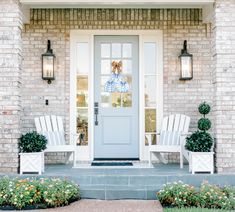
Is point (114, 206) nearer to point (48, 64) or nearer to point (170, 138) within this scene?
point (170, 138)

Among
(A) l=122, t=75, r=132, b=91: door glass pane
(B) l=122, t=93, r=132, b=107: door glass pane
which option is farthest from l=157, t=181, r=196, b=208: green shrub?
(A) l=122, t=75, r=132, b=91: door glass pane

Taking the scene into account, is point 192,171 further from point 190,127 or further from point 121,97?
point 121,97

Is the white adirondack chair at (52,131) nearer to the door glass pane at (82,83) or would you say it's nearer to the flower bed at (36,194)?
the door glass pane at (82,83)

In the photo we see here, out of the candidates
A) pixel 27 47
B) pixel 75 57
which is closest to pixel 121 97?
pixel 75 57

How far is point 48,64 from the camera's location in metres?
7.05

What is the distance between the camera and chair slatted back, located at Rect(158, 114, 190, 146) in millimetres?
6782

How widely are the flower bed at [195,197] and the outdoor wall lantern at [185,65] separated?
2.53 m

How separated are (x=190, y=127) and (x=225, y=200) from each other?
2.42 m

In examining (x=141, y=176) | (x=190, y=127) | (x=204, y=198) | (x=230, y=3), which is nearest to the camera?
(x=204, y=198)

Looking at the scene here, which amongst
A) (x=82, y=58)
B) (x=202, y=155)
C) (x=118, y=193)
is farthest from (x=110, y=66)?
(x=118, y=193)

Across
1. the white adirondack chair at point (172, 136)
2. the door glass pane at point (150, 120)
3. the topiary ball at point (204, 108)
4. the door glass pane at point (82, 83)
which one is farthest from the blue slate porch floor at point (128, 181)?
the door glass pane at point (82, 83)

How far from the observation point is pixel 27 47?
7191 millimetres

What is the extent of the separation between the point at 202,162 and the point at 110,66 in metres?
2.53

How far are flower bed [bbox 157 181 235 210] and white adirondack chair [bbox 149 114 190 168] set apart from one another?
1.47 meters
